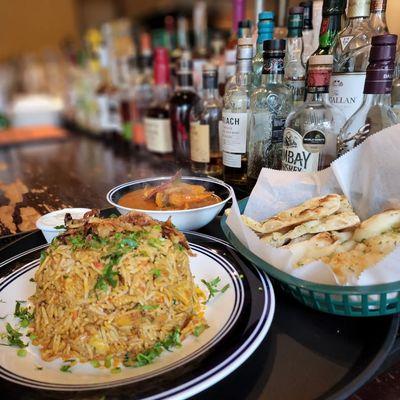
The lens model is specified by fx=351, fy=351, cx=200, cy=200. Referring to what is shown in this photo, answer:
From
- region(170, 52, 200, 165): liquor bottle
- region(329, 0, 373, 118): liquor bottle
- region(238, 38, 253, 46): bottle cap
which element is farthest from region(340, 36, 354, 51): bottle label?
region(170, 52, 200, 165): liquor bottle

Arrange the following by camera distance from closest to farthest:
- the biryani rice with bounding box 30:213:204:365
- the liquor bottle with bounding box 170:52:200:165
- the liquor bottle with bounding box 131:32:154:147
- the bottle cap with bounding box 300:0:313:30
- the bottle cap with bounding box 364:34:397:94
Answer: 1. the biryani rice with bounding box 30:213:204:365
2. the bottle cap with bounding box 364:34:397:94
3. the bottle cap with bounding box 300:0:313:30
4. the liquor bottle with bounding box 170:52:200:165
5. the liquor bottle with bounding box 131:32:154:147

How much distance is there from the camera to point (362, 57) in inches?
31.4

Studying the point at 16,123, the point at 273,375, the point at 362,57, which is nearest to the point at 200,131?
the point at 362,57

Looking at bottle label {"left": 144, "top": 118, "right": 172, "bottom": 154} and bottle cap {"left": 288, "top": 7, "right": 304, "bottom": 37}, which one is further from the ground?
bottle cap {"left": 288, "top": 7, "right": 304, "bottom": 37}

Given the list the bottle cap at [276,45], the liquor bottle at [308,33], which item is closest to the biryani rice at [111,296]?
the bottle cap at [276,45]

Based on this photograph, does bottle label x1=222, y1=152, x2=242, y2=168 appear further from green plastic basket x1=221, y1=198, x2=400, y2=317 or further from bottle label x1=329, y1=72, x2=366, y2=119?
green plastic basket x1=221, y1=198, x2=400, y2=317

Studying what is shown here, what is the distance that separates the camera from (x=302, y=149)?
2.65 feet

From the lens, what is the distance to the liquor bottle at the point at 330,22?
804 millimetres

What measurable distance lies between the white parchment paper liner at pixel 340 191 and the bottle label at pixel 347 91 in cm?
18

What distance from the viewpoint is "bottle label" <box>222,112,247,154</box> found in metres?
0.94

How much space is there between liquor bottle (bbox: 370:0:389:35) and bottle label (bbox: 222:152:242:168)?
0.44 m

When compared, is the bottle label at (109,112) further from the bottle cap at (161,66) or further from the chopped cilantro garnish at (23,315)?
the chopped cilantro garnish at (23,315)

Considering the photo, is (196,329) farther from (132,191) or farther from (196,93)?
(196,93)

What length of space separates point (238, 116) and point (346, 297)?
1.92 ft
